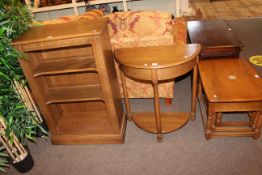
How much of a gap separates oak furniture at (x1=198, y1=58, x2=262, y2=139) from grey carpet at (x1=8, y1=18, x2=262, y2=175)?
11 cm

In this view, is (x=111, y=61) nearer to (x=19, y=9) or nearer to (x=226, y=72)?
(x=19, y=9)

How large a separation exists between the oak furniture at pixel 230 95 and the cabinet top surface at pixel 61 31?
0.93 metres

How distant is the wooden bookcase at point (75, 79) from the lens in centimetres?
156

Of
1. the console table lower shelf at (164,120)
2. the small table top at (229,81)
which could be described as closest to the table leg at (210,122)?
the small table top at (229,81)

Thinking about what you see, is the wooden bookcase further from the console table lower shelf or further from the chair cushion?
the chair cushion

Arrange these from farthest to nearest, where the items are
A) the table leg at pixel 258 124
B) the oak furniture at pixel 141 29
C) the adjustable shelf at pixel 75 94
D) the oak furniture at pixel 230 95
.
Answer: the oak furniture at pixel 141 29, the adjustable shelf at pixel 75 94, the table leg at pixel 258 124, the oak furniture at pixel 230 95

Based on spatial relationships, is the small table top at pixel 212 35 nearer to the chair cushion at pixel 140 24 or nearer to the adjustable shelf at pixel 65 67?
the chair cushion at pixel 140 24

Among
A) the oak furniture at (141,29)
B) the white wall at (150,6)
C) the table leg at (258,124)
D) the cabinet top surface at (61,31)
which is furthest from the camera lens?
the white wall at (150,6)

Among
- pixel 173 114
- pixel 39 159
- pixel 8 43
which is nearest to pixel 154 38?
pixel 173 114

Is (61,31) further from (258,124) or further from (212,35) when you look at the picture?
(258,124)

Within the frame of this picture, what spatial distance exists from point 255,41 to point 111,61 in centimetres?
253

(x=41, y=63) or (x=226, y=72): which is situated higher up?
(x=41, y=63)

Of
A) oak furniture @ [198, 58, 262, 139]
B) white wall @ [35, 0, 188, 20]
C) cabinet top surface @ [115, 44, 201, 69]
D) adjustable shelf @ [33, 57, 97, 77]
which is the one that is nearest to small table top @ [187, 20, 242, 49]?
oak furniture @ [198, 58, 262, 139]

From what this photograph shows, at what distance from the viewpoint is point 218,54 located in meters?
2.06
